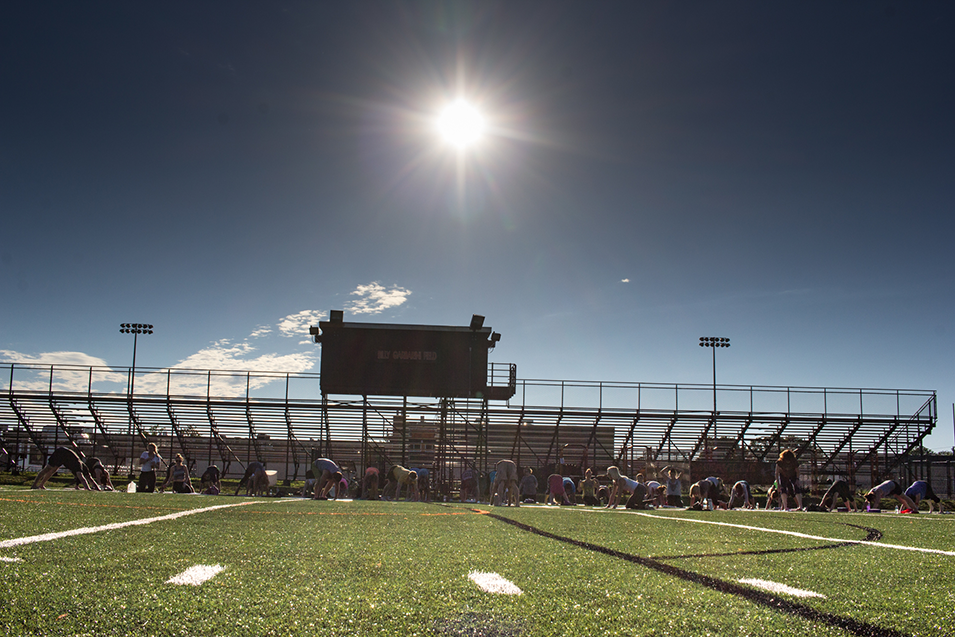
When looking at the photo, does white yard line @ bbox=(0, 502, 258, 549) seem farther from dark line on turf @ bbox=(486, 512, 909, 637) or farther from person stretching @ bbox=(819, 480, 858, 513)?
person stretching @ bbox=(819, 480, 858, 513)

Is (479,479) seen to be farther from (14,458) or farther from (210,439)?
(14,458)

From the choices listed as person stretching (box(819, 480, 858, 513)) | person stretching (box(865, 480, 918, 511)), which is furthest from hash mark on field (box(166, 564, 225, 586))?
person stretching (box(865, 480, 918, 511))

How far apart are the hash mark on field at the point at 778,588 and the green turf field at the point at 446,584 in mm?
16

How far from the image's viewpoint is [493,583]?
121 inches

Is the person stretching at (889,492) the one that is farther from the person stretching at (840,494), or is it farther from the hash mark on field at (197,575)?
the hash mark on field at (197,575)

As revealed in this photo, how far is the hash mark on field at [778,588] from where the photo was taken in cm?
294

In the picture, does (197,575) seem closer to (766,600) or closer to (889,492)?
(766,600)

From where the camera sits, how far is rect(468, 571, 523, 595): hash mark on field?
2.87 metres

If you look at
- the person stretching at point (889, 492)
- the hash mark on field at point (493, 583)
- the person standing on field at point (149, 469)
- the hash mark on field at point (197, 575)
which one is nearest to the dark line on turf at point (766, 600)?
the hash mark on field at point (493, 583)

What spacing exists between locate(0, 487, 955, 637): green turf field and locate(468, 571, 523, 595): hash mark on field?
22 mm

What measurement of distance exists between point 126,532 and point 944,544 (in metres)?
6.58

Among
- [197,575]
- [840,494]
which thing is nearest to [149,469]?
[197,575]

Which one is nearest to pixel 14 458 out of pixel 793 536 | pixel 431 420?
pixel 431 420

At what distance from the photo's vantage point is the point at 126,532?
4.76 meters
